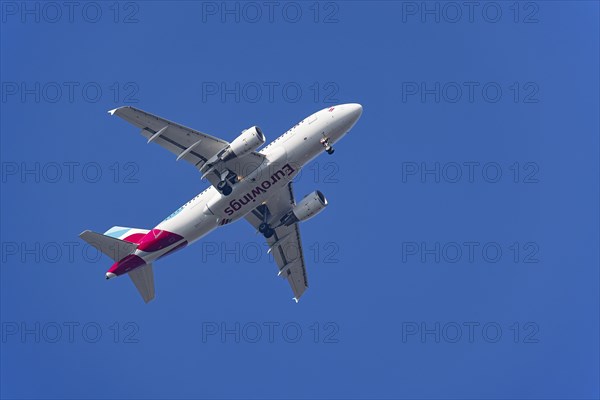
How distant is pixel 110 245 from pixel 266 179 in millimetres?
13192

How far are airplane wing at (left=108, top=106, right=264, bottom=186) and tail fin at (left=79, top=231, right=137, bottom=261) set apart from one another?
8.09 metres

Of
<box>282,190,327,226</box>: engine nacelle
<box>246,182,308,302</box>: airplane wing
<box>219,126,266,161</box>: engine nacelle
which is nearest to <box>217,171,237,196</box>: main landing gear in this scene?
<box>219,126,266,161</box>: engine nacelle

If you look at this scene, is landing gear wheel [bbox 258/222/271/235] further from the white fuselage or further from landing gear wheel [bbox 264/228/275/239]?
the white fuselage

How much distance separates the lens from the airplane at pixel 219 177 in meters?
77.6

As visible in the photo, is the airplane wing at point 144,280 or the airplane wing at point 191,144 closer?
the airplane wing at point 191,144

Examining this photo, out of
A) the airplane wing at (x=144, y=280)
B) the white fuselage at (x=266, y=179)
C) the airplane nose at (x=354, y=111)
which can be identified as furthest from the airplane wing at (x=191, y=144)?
the airplane wing at (x=144, y=280)

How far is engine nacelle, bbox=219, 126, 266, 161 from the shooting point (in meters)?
76.9

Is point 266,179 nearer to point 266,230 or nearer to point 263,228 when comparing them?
point 263,228

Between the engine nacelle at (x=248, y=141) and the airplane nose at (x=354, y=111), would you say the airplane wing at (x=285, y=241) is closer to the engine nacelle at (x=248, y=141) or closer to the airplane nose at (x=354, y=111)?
the engine nacelle at (x=248, y=141)

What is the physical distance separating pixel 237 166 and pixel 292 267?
14748 millimetres

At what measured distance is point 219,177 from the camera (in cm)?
7988

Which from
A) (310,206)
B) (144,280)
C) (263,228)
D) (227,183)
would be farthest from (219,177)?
(144,280)

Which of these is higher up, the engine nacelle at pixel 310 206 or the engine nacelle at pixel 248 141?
the engine nacelle at pixel 248 141

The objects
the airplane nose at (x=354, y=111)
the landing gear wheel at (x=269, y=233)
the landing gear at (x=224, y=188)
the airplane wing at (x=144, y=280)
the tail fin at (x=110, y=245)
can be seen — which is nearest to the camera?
the airplane nose at (x=354, y=111)
